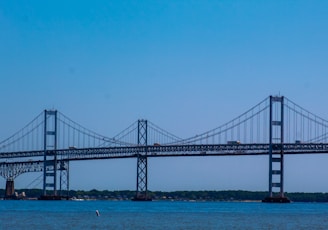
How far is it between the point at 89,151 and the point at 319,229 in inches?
1642

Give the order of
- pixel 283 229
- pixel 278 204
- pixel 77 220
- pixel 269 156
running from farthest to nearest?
pixel 278 204 < pixel 269 156 < pixel 77 220 < pixel 283 229

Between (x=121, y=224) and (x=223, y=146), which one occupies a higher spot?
(x=223, y=146)

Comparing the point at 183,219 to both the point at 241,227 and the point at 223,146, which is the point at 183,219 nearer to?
the point at 241,227

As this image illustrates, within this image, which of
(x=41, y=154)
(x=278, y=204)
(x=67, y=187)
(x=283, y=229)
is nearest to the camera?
(x=283, y=229)

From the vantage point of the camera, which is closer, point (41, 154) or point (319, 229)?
point (319, 229)

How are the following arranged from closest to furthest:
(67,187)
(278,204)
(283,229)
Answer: (283,229)
(278,204)
(67,187)

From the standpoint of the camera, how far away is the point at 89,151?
81125 mm

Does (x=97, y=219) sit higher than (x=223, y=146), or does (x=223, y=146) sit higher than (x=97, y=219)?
(x=223, y=146)

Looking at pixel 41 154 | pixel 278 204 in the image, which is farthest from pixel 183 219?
pixel 41 154

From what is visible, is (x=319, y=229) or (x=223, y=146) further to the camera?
(x=223, y=146)

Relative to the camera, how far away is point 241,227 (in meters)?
41.9

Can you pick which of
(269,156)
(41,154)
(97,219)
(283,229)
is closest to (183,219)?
(97,219)

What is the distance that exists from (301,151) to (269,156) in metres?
2.23

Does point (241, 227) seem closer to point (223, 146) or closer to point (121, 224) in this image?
point (121, 224)
